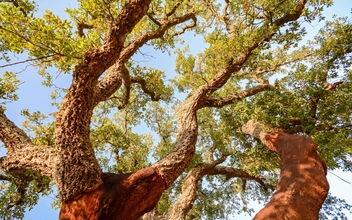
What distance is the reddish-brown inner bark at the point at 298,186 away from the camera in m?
3.47

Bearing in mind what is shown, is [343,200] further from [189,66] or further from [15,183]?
[15,183]

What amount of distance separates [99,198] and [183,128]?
125 inches

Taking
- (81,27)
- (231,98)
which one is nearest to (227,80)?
(231,98)

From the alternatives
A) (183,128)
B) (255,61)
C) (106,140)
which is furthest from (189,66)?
(183,128)

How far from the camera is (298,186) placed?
13.3 feet

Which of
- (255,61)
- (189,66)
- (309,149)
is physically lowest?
(309,149)

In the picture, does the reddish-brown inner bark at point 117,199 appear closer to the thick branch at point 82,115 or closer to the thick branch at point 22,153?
the thick branch at point 82,115

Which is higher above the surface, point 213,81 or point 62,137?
point 213,81

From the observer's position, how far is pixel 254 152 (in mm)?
8648

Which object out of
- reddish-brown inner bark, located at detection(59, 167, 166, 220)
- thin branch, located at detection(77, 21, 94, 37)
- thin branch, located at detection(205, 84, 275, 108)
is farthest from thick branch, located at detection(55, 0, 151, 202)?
thin branch, located at detection(77, 21, 94, 37)

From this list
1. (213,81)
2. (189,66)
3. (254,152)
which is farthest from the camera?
(189,66)

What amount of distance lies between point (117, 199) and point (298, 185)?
118 inches

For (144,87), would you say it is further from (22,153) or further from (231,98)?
(22,153)

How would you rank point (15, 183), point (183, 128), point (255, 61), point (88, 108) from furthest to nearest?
1. point (255, 61)
2. point (15, 183)
3. point (183, 128)
4. point (88, 108)
